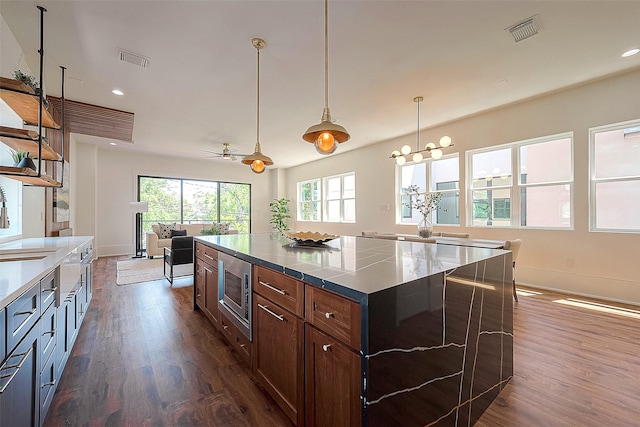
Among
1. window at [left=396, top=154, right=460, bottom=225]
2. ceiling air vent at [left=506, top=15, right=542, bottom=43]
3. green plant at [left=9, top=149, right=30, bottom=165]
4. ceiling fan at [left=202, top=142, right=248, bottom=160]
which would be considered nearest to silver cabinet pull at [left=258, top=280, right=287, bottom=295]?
green plant at [left=9, top=149, right=30, bottom=165]

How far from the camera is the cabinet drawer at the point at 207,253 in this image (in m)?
2.54

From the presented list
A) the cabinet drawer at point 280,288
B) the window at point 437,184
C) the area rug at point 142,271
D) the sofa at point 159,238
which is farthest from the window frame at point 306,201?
the cabinet drawer at point 280,288

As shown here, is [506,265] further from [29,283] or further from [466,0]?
[29,283]

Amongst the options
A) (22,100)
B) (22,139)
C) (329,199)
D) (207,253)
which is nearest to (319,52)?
(207,253)

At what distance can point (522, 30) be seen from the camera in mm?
2443

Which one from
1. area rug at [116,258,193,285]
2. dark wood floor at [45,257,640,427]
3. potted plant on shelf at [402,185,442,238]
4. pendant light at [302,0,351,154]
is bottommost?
dark wood floor at [45,257,640,427]

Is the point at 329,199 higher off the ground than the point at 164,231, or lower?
higher

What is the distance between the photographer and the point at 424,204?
17.5 feet

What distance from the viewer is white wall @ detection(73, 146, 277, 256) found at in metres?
6.43

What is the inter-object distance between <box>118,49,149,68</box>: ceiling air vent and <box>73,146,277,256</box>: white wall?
4.41 metres

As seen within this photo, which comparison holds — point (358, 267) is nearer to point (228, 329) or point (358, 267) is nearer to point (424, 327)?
point (424, 327)

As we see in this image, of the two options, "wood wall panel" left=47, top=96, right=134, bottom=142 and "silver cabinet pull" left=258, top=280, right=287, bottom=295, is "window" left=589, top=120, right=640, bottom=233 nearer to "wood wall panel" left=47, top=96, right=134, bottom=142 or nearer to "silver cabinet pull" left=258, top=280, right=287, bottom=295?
"silver cabinet pull" left=258, top=280, right=287, bottom=295

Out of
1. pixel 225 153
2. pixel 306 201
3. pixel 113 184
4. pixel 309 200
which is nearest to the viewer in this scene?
pixel 225 153

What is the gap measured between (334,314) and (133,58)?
3.39 m
